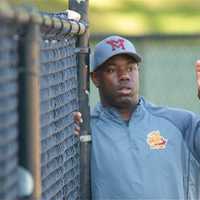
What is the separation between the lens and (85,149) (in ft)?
16.6

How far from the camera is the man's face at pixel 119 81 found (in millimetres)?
5270

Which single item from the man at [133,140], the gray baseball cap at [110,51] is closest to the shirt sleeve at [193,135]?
the man at [133,140]

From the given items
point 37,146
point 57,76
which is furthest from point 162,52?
point 37,146

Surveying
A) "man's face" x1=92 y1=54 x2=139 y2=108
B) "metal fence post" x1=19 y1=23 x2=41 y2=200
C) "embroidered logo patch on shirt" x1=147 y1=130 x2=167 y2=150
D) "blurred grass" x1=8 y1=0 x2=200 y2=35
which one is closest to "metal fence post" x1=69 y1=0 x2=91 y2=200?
"man's face" x1=92 y1=54 x2=139 y2=108

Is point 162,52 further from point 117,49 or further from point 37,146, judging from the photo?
point 37,146

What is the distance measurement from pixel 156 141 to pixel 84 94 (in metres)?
0.45

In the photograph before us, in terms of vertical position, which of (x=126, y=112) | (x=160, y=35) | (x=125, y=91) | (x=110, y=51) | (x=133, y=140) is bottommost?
(x=160, y=35)

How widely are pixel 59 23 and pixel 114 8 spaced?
298 inches

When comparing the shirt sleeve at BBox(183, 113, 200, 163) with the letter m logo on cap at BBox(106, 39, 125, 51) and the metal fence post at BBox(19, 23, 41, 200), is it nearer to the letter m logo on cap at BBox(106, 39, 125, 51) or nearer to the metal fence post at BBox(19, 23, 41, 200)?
the letter m logo on cap at BBox(106, 39, 125, 51)

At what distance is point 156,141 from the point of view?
509cm

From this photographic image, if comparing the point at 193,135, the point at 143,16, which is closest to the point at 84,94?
the point at 193,135

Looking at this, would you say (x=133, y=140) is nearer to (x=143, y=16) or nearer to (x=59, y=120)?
(x=59, y=120)

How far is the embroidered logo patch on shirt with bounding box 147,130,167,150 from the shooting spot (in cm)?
508

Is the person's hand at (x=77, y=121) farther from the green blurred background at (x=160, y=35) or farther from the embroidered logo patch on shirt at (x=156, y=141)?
the green blurred background at (x=160, y=35)
